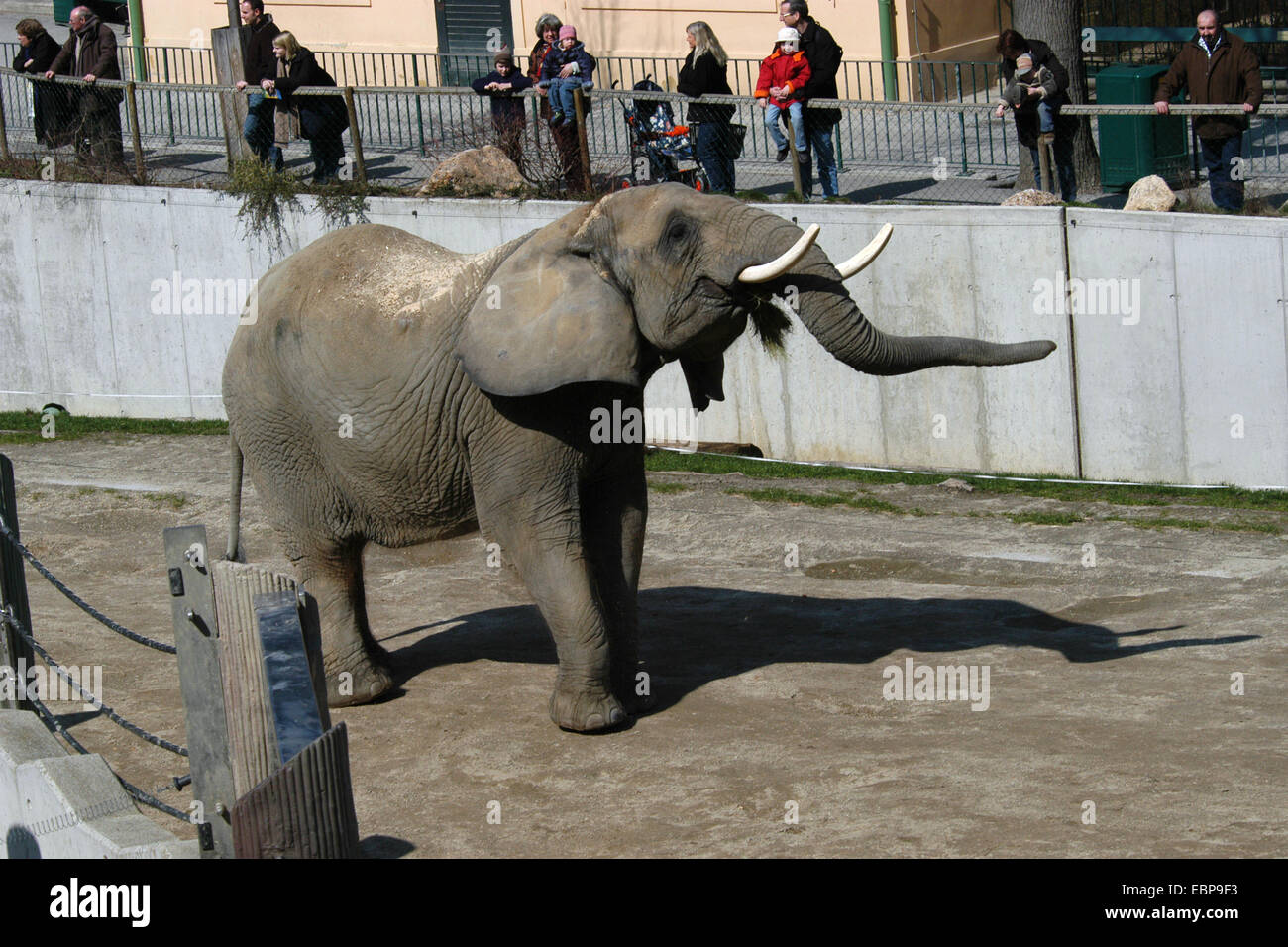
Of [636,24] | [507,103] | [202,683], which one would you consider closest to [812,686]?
[202,683]

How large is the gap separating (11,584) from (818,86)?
10760 millimetres

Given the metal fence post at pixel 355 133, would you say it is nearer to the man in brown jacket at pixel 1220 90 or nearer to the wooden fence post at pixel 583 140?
the wooden fence post at pixel 583 140

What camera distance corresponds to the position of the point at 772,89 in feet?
56.5

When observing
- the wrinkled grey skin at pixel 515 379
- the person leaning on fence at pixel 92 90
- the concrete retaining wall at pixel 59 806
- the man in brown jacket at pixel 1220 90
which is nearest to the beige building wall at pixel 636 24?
the person leaning on fence at pixel 92 90

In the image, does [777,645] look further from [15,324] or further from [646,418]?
[15,324]

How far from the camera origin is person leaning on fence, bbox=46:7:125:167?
19531 millimetres

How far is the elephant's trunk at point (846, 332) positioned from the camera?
326 inches

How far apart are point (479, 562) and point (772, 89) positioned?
21.5 feet

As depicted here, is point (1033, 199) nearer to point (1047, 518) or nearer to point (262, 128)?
point (1047, 518)

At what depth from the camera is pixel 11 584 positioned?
917 centimetres

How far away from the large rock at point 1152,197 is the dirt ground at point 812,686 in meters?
3.11

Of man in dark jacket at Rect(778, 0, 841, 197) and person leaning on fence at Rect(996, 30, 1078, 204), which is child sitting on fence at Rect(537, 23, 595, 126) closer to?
man in dark jacket at Rect(778, 0, 841, 197)

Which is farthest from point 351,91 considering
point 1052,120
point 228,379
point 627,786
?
point 627,786

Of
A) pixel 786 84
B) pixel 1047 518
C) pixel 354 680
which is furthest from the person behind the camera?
pixel 786 84
